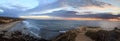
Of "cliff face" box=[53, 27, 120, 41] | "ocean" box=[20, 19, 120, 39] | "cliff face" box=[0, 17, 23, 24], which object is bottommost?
"cliff face" box=[53, 27, 120, 41]

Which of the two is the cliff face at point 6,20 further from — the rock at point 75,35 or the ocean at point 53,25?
the rock at point 75,35

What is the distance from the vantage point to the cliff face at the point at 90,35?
16.6 feet

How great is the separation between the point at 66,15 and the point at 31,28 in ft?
2.53

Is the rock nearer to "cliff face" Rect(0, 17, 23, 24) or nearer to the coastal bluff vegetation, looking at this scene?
the coastal bluff vegetation

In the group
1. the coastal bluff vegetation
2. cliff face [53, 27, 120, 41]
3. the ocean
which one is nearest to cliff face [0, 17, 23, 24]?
the coastal bluff vegetation

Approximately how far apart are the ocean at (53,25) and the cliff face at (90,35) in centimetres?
9

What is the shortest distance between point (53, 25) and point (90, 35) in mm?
783

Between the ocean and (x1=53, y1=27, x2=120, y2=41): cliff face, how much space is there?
3.4 inches

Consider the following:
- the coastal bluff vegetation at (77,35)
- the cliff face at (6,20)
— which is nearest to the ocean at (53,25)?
the coastal bluff vegetation at (77,35)

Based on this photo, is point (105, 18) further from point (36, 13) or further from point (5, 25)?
point (5, 25)

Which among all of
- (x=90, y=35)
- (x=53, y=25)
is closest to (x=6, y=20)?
(x=53, y=25)

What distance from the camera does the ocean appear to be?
16.8ft

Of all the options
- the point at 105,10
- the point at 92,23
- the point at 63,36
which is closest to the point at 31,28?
the point at 63,36

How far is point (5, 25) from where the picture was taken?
5145 mm
